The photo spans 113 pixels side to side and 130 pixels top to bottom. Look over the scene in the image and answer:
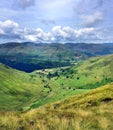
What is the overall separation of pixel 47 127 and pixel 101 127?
11.7 feet

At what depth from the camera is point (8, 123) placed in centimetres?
1803

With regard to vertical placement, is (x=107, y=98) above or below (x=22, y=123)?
below

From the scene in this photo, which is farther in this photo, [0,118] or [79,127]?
[0,118]

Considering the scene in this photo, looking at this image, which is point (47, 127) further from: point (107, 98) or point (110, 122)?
point (107, 98)

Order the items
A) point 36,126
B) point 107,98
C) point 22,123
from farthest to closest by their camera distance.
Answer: point 107,98 < point 22,123 < point 36,126

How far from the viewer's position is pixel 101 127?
1892cm

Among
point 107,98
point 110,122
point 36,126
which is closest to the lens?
point 36,126

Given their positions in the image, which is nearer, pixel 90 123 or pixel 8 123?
pixel 8 123

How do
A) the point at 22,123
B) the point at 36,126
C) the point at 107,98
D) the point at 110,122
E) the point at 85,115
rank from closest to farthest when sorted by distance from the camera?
the point at 36,126 → the point at 22,123 → the point at 110,122 → the point at 85,115 → the point at 107,98

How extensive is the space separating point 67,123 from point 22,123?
9.24 feet

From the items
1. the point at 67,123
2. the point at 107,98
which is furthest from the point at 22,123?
the point at 107,98

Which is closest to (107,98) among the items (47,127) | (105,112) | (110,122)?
(105,112)

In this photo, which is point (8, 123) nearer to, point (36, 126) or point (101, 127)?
point (36, 126)

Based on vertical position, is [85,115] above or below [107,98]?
above
